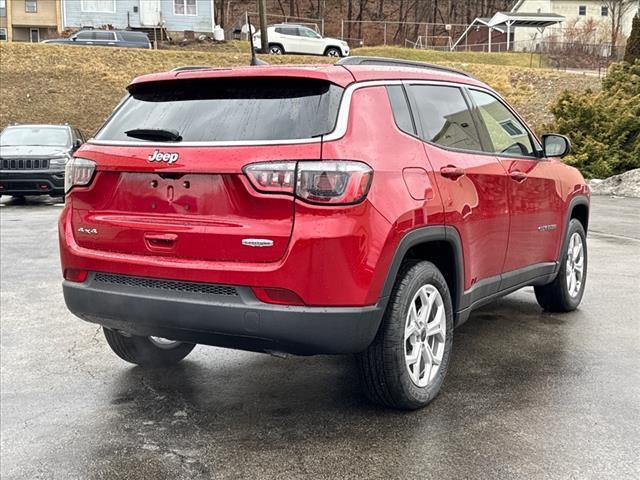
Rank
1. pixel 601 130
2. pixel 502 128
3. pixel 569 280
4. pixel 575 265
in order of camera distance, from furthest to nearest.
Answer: pixel 601 130 → pixel 575 265 → pixel 569 280 → pixel 502 128

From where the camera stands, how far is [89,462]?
343cm

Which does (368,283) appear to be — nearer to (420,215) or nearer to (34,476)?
(420,215)

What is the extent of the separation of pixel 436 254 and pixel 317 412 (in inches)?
43.4

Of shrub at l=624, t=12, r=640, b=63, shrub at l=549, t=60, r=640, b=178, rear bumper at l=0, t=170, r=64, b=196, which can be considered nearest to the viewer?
rear bumper at l=0, t=170, r=64, b=196

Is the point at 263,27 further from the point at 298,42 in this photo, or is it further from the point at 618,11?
the point at 618,11

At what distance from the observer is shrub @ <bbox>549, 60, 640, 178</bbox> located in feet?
56.0

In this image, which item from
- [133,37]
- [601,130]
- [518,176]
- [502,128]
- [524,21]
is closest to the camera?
[518,176]

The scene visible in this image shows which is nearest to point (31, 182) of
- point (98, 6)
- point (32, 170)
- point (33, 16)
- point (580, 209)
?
point (32, 170)

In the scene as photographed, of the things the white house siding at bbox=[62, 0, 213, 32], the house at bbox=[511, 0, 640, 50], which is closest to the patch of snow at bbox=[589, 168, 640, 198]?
the white house siding at bbox=[62, 0, 213, 32]

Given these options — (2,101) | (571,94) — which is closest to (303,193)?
(571,94)

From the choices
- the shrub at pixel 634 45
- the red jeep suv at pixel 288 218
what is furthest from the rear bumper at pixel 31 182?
the shrub at pixel 634 45

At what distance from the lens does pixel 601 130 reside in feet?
57.3

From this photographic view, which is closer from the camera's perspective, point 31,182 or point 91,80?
point 31,182

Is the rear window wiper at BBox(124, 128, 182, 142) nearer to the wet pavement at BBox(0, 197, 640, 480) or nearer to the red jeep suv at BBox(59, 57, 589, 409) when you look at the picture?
the red jeep suv at BBox(59, 57, 589, 409)
